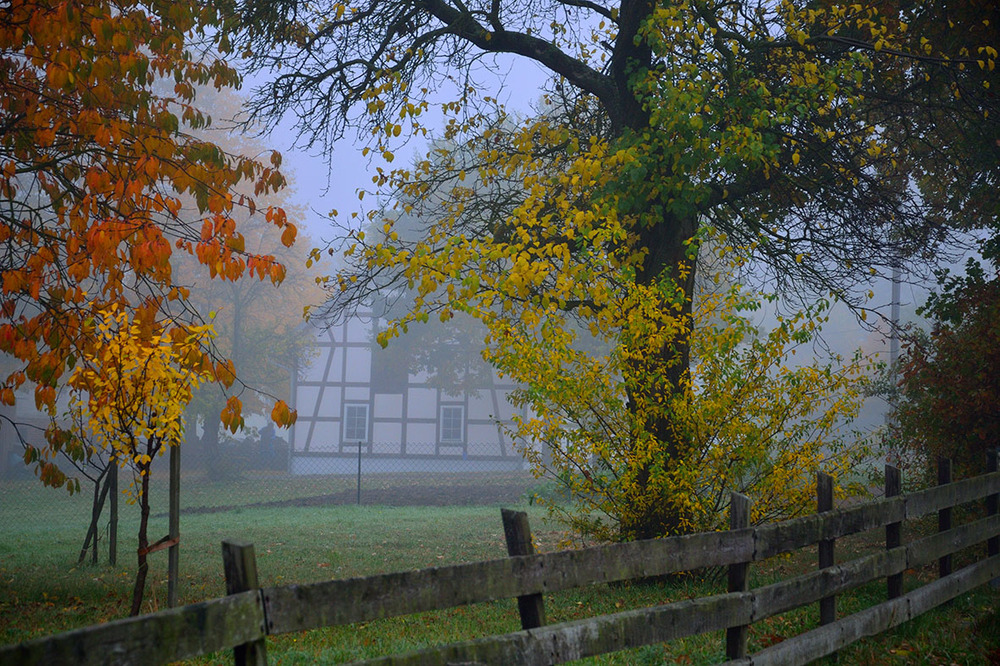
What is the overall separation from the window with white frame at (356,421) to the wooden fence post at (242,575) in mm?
37807

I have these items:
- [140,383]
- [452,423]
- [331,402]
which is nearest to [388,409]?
[331,402]

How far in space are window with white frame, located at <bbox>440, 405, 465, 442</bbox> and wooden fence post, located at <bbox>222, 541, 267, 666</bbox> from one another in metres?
37.6

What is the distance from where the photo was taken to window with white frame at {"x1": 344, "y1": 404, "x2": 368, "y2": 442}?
40.6 m

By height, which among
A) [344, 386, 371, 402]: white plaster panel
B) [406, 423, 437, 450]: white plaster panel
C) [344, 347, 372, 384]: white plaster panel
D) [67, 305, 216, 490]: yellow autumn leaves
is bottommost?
[406, 423, 437, 450]: white plaster panel

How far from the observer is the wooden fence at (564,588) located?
2.97m

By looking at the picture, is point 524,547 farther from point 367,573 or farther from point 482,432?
point 482,432

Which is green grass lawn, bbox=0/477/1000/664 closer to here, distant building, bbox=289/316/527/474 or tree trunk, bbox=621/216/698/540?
tree trunk, bbox=621/216/698/540

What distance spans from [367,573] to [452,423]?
28593 mm

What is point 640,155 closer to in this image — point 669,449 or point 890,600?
point 669,449

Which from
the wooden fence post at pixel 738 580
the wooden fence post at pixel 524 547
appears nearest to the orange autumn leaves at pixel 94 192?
the wooden fence post at pixel 524 547

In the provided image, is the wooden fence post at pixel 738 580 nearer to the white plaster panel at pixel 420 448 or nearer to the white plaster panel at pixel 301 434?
the white plaster panel at pixel 420 448

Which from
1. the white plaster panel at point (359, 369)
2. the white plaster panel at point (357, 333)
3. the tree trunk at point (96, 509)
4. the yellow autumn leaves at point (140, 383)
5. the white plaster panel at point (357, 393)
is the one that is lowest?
the tree trunk at point (96, 509)

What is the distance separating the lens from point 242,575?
322 centimetres

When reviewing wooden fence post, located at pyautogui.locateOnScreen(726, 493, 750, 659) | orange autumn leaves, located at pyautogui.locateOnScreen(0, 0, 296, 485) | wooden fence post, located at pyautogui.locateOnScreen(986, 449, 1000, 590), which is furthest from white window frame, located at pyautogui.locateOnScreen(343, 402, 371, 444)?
wooden fence post, located at pyautogui.locateOnScreen(726, 493, 750, 659)
